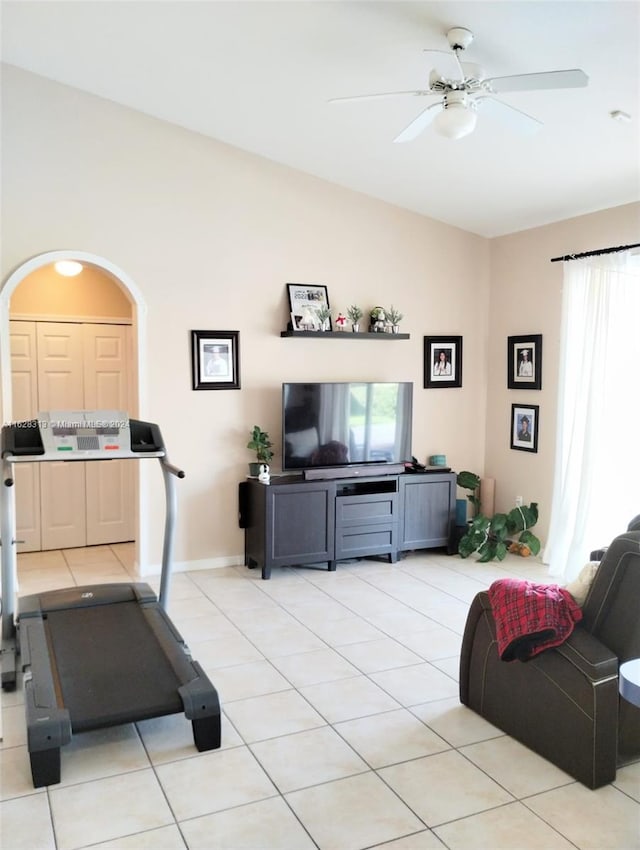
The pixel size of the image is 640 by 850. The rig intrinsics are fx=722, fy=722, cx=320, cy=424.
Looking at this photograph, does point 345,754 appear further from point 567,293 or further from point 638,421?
point 567,293

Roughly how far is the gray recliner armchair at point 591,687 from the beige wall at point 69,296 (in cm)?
445

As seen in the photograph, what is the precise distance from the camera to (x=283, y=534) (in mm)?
5449

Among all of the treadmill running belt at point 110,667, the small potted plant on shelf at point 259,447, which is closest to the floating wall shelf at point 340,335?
the small potted plant on shelf at point 259,447

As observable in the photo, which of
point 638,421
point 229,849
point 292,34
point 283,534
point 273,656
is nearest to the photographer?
point 229,849

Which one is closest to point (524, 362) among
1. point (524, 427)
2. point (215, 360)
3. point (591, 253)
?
point (524, 427)

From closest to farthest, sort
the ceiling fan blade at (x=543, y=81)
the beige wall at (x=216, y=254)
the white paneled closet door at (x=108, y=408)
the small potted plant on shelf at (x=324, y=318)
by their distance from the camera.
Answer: the ceiling fan blade at (x=543, y=81) < the beige wall at (x=216, y=254) < the small potted plant on shelf at (x=324, y=318) < the white paneled closet door at (x=108, y=408)

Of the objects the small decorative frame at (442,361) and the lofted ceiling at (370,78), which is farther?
the small decorative frame at (442,361)

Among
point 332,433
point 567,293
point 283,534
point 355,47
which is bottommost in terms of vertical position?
point 283,534

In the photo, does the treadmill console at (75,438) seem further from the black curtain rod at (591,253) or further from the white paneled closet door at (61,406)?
the black curtain rod at (591,253)

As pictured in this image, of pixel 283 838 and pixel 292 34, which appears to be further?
pixel 292 34

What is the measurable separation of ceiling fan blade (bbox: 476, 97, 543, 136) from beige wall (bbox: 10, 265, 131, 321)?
11.7 feet

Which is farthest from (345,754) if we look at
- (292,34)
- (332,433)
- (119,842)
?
(292,34)

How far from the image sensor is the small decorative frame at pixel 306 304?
578 centimetres

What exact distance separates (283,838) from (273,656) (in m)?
1.54
